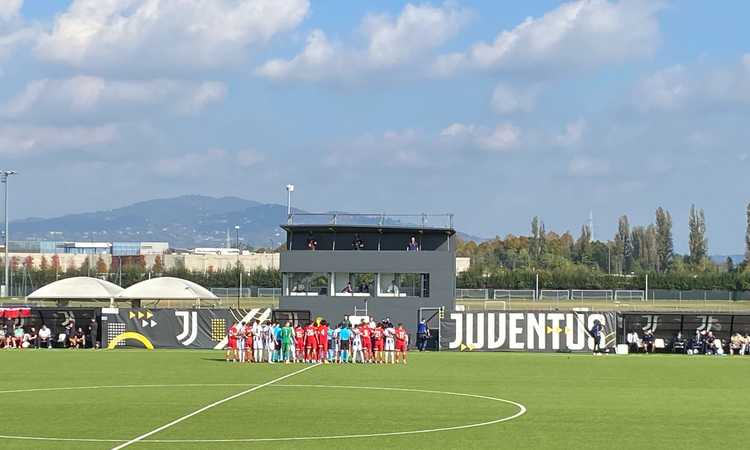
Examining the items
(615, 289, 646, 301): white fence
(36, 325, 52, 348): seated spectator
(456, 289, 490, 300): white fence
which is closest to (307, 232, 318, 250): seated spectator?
(36, 325, 52, 348): seated spectator

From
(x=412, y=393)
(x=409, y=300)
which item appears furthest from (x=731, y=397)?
(x=409, y=300)

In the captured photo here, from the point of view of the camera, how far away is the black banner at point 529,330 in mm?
56750

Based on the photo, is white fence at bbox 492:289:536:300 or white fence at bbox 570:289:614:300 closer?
white fence at bbox 570:289:614:300

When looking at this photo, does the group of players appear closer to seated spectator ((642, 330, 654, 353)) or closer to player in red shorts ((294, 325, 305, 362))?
player in red shorts ((294, 325, 305, 362))

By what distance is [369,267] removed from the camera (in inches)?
2393

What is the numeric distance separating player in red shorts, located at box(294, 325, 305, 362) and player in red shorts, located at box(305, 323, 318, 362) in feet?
0.55

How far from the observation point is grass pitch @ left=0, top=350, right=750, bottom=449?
20688 mm

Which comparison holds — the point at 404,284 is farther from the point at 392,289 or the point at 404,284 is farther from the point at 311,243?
the point at 311,243

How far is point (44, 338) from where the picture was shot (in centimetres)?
5819

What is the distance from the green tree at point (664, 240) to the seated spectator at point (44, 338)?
482ft

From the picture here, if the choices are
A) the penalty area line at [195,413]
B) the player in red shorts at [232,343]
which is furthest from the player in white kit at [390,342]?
the penalty area line at [195,413]

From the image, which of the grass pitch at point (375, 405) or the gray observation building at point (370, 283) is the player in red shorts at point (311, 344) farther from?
the gray observation building at point (370, 283)

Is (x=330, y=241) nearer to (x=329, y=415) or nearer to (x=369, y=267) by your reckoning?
(x=369, y=267)

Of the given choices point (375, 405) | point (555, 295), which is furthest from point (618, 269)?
point (375, 405)
